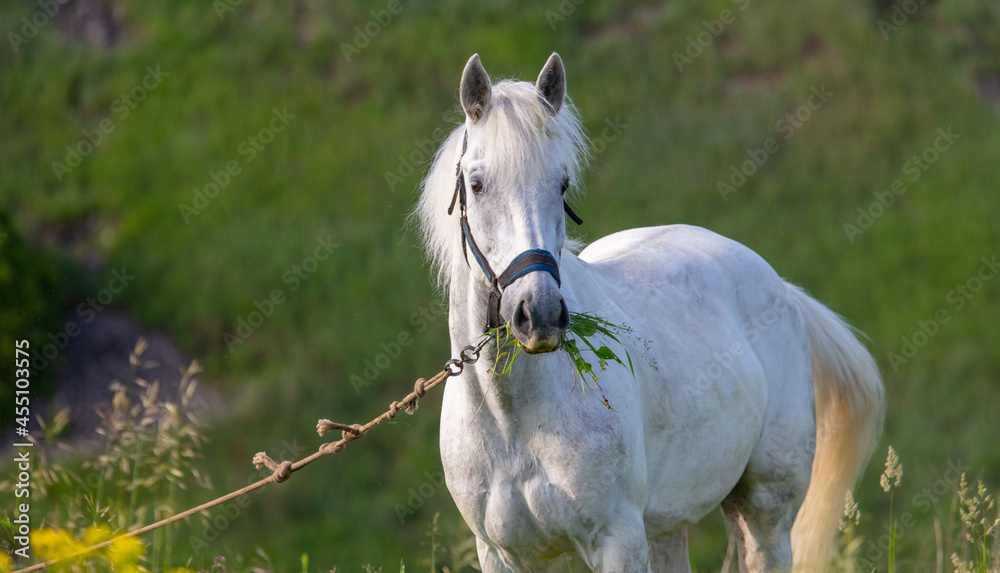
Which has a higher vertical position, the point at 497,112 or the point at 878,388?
the point at 497,112

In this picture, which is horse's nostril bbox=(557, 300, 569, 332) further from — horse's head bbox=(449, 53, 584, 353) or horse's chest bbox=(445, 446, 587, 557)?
horse's chest bbox=(445, 446, 587, 557)

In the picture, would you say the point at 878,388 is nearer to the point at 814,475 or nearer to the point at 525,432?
the point at 814,475

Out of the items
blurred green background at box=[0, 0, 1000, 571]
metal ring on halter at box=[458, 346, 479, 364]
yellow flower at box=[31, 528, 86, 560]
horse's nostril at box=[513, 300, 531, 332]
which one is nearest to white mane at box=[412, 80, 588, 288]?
metal ring on halter at box=[458, 346, 479, 364]

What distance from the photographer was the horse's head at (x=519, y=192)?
2.51 meters

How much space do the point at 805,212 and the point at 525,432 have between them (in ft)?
38.5

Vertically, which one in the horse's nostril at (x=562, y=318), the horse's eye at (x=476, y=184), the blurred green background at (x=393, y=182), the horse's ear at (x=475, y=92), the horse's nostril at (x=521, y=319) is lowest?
the horse's nostril at (x=562, y=318)

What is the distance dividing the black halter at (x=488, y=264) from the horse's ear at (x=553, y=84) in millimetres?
289

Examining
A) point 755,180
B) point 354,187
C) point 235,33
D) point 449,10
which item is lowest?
point 755,180

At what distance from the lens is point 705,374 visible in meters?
3.69

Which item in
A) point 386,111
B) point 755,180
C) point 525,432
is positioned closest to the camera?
point 525,432

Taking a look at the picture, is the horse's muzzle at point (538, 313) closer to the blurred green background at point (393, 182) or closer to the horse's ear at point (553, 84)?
the horse's ear at point (553, 84)

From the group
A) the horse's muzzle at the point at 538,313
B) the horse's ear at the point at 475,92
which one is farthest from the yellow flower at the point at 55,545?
the horse's ear at the point at 475,92

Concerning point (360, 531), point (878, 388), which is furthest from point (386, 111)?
point (878, 388)

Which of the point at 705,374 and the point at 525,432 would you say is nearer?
the point at 525,432
